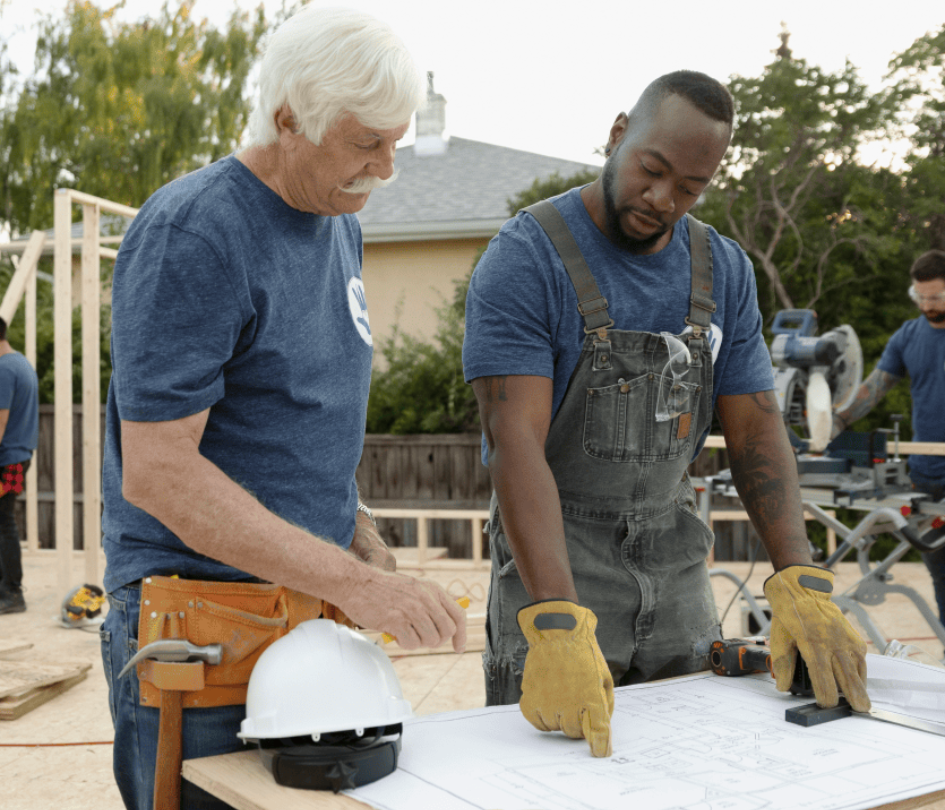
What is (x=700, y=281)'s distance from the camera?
5.74 ft

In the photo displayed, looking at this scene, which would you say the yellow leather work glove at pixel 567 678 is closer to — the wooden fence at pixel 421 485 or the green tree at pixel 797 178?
the wooden fence at pixel 421 485

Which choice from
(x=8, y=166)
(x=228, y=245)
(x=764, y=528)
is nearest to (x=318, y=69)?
(x=228, y=245)

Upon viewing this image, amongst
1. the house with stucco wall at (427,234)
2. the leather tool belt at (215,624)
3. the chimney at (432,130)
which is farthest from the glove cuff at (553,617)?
the chimney at (432,130)

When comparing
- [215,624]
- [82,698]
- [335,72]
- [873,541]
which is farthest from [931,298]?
[82,698]

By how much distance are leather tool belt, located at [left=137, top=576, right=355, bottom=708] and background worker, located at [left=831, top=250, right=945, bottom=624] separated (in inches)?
153

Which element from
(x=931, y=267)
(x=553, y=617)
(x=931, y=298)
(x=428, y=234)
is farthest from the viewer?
(x=428, y=234)

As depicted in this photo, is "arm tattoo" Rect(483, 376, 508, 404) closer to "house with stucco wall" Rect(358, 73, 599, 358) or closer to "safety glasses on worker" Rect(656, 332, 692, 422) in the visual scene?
"safety glasses on worker" Rect(656, 332, 692, 422)

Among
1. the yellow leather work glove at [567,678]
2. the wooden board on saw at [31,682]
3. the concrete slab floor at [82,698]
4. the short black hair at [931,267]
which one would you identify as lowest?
the concrete slab floor at [82,698]

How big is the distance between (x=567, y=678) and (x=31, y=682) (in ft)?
12.6

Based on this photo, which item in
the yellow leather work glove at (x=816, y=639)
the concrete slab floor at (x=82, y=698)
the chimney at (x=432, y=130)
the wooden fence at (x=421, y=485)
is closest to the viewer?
the yellow leather work glove at (x=816, y=639)

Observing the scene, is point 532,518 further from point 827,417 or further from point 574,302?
point 827,417

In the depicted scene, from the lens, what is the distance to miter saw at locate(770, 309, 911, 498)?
4.32 m

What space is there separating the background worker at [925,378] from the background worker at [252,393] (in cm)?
379

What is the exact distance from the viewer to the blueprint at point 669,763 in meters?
1.10
